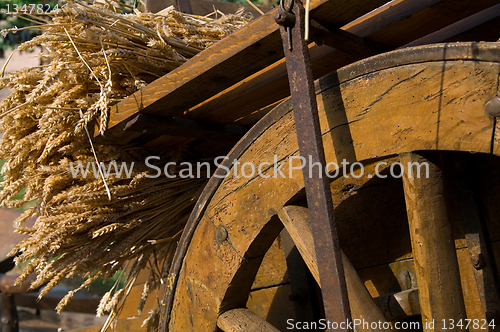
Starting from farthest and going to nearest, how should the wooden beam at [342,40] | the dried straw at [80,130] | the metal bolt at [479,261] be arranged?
the dried straw at [80,130], the metal bolt at [479,261], the wooden beam at [342,40]

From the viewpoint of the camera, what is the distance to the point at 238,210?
112 cm

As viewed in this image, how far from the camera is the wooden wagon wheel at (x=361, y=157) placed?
78 centimetres

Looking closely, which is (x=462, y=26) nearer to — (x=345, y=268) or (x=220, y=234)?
(x=345, y=268)

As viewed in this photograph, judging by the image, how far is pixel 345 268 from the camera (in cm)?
93

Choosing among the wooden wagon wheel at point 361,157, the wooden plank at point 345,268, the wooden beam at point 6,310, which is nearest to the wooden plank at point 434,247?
the wooden wagon wheel at point 361,157

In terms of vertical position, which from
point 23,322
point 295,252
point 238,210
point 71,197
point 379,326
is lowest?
point 23,322

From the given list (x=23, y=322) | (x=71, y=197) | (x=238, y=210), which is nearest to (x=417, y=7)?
(x=238, y=210)

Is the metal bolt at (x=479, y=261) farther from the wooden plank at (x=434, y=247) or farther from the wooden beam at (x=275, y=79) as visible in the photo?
the wooden beam at (x=275, y=79)

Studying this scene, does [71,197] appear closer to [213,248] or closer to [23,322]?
[213,248]

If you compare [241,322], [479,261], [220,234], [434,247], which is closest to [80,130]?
[220,234]

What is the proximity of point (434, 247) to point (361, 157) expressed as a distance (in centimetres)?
23

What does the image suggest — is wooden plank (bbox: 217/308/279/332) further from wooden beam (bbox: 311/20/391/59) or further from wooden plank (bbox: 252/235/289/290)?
wooden beam (bbox: 311/20/391/59)

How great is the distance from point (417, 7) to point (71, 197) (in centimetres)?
110

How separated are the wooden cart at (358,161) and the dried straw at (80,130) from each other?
0.40 feet
